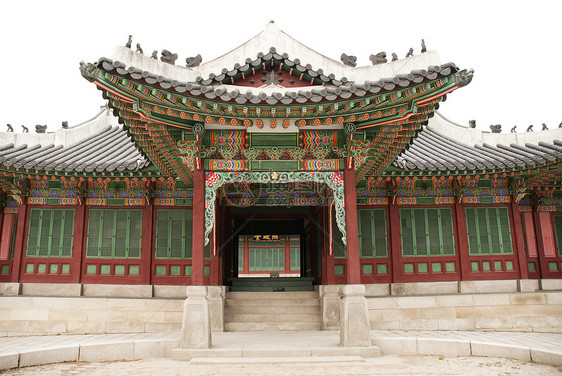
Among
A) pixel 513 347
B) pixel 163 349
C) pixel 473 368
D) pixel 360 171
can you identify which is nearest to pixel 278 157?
pixel 360 171

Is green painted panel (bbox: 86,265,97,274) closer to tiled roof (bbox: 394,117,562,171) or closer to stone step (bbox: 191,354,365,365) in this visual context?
stone step (bbox: 191,354,365,365)

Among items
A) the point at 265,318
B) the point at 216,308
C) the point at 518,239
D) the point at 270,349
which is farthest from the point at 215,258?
the point at 518,239

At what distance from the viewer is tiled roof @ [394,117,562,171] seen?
37.6 feet

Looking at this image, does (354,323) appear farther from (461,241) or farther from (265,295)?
(461,241)

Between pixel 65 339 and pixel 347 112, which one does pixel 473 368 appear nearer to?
pixel 347 112

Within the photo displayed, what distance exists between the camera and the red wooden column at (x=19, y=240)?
12375mm

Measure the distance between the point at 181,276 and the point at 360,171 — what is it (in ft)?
19.9

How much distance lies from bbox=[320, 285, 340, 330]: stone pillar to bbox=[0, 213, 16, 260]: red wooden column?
9649 mm

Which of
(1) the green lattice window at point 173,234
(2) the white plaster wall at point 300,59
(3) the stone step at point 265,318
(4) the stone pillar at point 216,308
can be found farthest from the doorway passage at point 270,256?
(4) the stone pillar at point 216,308

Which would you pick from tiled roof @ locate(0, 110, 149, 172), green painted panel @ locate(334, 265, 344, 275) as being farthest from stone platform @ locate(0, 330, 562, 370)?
tiled roof @ locate(0, 110, 149, 172)

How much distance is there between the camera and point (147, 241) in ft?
40.9

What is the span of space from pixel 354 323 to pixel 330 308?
283 centimetres

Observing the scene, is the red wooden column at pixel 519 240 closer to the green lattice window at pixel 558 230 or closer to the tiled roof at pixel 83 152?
the green lattice window at pixel 558 230

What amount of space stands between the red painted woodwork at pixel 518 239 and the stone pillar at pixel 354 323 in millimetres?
7174
